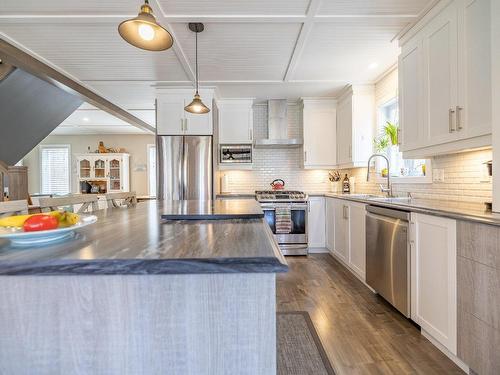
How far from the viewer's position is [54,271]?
2.18 ft

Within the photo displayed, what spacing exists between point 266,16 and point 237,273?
2358mm

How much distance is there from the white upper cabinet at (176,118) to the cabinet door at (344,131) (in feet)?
6.67

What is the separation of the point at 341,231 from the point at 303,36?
235 cm

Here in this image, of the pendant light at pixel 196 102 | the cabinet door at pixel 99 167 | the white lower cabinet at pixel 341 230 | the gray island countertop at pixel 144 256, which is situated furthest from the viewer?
the cabinet door at pixel 99 167

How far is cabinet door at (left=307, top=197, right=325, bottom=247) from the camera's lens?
4.30m

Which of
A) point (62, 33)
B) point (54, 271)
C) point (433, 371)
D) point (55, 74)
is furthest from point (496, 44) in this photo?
point (55, 74)

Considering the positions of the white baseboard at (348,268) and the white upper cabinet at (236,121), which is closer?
the white baseboard at (348,268)

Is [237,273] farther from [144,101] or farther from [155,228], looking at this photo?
[144,101]

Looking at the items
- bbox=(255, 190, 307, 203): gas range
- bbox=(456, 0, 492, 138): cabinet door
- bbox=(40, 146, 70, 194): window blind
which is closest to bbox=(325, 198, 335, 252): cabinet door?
bbox=(255, 190, 307, 203): gas range

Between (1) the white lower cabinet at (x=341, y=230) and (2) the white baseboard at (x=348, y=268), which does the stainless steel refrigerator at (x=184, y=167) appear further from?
(2) the white baseboard at (x=348, y=268)

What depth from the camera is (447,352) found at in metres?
1.76

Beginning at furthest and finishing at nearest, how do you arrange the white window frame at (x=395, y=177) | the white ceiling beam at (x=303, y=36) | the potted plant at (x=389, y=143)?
the potted plant at (x=389, y=143)
the white window frame at (x=395, y=177)
the white ceiling beam at (x=303, y=36)

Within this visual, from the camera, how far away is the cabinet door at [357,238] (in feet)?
9.68

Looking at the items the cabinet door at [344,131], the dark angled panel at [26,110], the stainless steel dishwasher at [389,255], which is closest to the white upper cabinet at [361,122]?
the cabinet door at [344,131]
